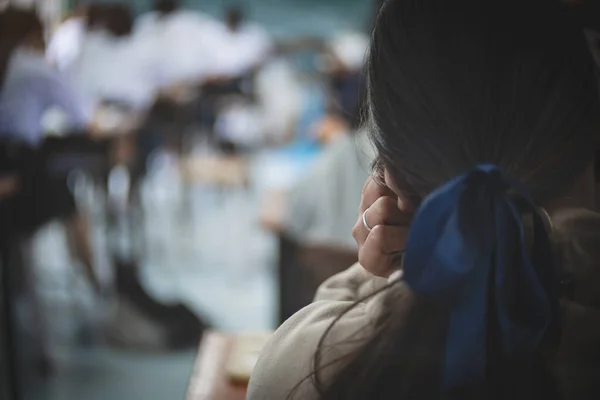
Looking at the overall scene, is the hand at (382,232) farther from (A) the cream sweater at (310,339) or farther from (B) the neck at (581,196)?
(B) the neck at (581,196)

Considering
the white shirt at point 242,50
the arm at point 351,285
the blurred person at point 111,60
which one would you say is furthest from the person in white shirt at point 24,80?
the white shirt at point 242,50

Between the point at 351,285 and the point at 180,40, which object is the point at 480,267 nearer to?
the point at 351,285

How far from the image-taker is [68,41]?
2.82m

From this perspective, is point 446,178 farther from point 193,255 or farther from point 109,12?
point 193,255

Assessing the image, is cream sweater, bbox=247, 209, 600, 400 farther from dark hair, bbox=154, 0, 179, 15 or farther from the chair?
dark hair, bbox=154, 0, 179, 15

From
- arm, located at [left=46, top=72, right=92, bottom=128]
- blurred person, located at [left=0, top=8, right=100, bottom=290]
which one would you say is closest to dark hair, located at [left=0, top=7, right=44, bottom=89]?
blurred person, located at [left=0, top=8, right=100, bottom=290]

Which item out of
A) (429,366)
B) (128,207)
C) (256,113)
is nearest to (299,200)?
(429,366)

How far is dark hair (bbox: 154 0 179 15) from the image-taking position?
307 cm

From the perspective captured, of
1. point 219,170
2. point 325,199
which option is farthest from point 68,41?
point 219,170

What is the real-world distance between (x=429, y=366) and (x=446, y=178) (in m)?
0.17

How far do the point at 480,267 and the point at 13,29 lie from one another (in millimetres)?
1916

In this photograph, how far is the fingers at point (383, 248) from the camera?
71 centimetres

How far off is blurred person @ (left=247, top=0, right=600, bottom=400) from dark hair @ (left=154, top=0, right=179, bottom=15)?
2.53 m

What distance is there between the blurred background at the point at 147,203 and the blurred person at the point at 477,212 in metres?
0.08
